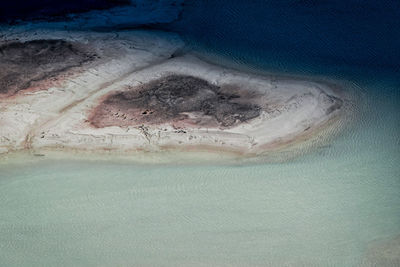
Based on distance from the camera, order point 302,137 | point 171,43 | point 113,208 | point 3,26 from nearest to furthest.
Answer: point 113,208, point 302,137, point 171,43, point 3,26

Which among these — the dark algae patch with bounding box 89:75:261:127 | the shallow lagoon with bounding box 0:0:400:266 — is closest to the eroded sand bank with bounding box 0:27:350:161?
the dark algae patch with bounding box 89:75:261:127

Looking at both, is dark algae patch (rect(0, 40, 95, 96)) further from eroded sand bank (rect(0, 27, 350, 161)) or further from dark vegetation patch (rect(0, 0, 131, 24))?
dark vegetation patch (rect(0, 0, 131, 24))

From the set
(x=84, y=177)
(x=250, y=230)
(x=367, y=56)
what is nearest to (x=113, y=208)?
(x=84, y=177)

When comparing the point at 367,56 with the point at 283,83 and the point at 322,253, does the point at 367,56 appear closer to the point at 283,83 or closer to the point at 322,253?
the point at 283,83

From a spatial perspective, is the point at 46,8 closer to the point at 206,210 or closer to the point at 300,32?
the point at 300,32

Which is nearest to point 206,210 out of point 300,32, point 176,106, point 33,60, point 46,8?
point 176,106

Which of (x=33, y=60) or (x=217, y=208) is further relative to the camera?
(x=33, y=60)
